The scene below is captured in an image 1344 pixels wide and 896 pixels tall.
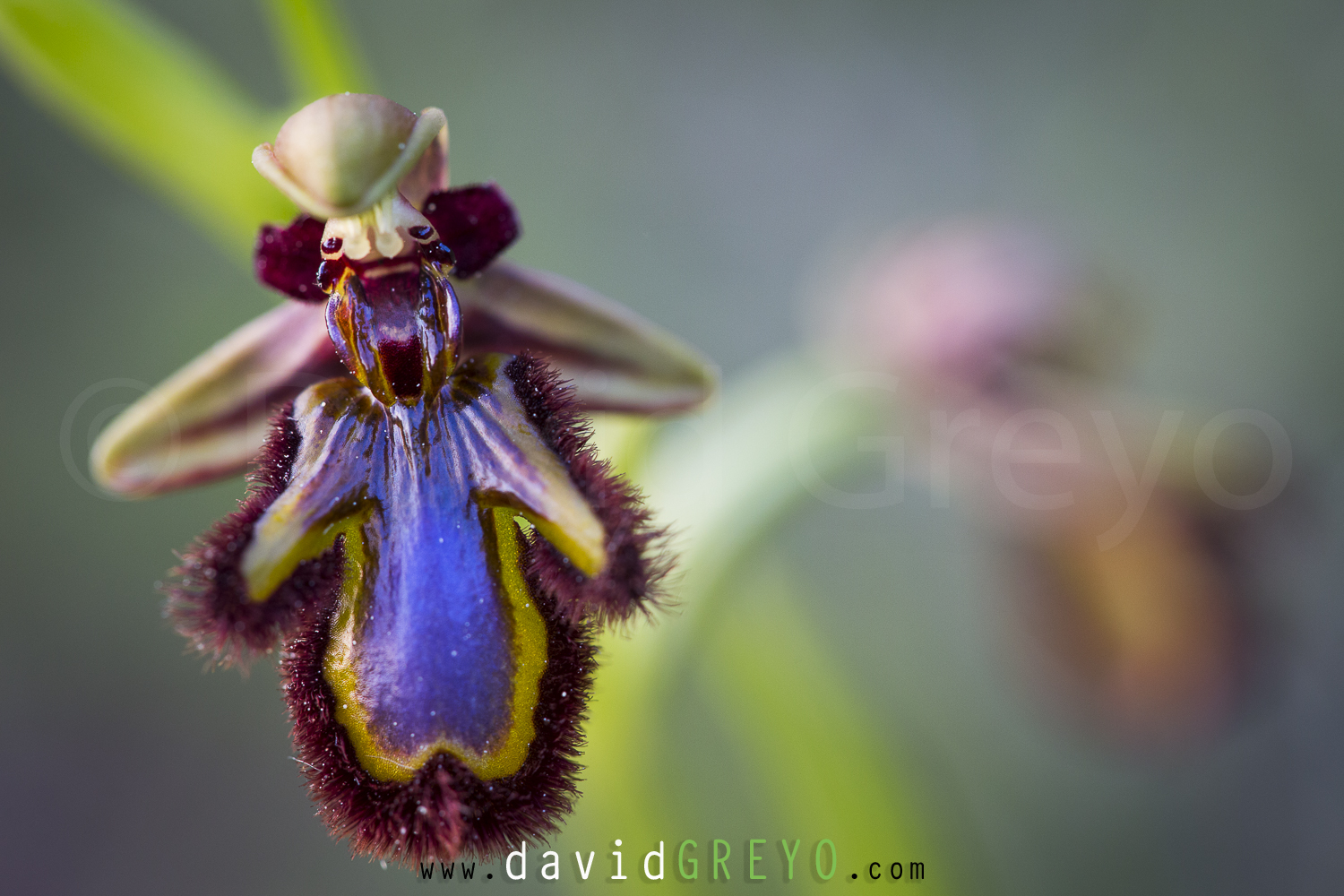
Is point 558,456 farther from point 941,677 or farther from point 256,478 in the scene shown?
point 941,677

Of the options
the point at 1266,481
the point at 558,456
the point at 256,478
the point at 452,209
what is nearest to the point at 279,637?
the point at 256,478

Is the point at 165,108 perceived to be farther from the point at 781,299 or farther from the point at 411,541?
the point at 781,299

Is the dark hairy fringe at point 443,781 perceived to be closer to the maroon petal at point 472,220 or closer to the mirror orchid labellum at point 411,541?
the mirror orchid labellum at point 411,541

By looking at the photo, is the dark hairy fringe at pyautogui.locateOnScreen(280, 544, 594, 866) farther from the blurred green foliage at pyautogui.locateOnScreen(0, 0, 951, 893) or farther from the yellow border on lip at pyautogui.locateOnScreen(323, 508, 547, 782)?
the blurred green foliage at pyautogui.locateOnScreen(0, 0, 951, 893)

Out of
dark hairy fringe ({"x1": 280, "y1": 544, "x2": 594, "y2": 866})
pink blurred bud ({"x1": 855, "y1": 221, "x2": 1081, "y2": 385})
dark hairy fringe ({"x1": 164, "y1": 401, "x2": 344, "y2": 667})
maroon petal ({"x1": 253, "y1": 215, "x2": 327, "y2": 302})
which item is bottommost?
dark hairy fringe ({"x1": 280, "y1": 544, "x2": 594, "y2": 866})

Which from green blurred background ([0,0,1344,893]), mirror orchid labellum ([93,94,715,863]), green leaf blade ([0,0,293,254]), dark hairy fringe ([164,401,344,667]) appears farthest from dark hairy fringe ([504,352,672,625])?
green blurred background ([0,0,1344,893])

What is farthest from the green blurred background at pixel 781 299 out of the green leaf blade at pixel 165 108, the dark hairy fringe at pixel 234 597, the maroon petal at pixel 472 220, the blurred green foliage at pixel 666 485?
the dark hairy fringe at pixel 234 597

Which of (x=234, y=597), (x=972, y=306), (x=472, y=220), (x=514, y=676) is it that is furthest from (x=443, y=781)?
(x=972, y=306)
